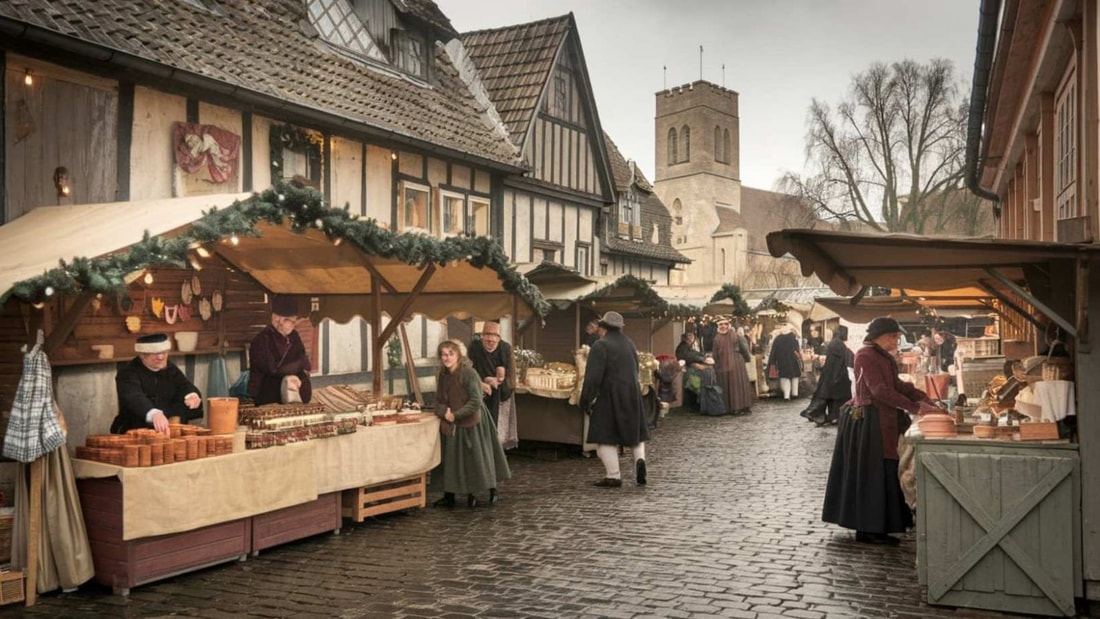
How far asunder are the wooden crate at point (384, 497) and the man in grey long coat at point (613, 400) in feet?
7.00

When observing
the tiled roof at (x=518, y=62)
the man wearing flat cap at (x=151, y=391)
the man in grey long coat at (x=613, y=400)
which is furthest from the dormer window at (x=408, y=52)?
the man wearing flat cap at (x=151, y=391)

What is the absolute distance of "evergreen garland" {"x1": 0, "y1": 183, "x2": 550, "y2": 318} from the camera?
20.0 ft

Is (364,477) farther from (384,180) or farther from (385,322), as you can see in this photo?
(384,180)

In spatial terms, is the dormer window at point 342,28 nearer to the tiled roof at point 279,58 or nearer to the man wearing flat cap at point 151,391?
the tiled roof at point 279,58

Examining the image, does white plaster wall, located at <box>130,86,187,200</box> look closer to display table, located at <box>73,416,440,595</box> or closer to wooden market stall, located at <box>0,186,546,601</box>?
wooden market stall, located at <box>0,186,546,601</box>

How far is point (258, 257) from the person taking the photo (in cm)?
1026

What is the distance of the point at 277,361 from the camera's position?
29.1ft

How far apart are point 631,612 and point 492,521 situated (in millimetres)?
3047

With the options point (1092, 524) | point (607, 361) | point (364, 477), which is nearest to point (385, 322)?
point (607, 361)

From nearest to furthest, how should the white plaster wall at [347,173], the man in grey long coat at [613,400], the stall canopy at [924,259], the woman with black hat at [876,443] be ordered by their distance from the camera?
the stall canopy at [924,259] → the woman with black hat at [876,443] → the man in grey long coat at [613,400] → the white plaster wall at [347,173]

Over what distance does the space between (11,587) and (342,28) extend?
1064 cm

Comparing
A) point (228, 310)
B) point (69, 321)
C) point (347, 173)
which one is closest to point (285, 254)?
point (228, 310)

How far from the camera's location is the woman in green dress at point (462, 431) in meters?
9.42

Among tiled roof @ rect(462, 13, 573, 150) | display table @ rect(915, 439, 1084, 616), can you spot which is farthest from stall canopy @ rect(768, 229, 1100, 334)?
tiled roof @ rect(462, 13, 573, 150)
